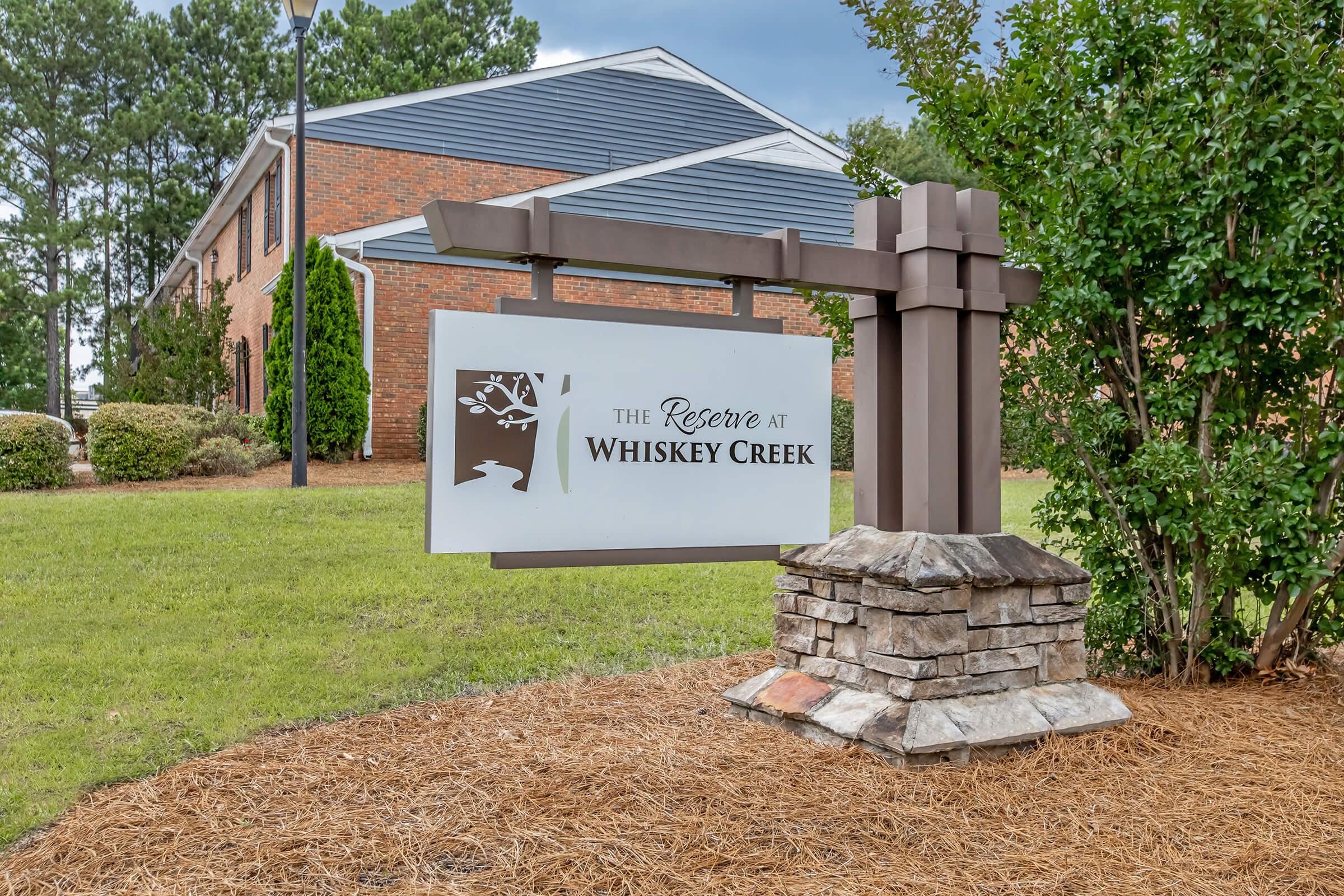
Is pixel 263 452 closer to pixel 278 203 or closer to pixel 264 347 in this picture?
pixel 278 203

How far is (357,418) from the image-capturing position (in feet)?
44.4

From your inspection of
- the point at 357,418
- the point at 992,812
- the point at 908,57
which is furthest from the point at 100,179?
the point at 992,812

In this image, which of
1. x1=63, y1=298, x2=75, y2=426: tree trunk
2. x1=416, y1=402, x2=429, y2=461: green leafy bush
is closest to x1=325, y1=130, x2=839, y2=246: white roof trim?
x1=416, y1=402, x2=429, y2=461: green leafy bush

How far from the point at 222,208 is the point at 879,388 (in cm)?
1926

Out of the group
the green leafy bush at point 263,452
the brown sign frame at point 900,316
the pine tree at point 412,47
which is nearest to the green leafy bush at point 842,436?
the green leafy bush at point 263,452

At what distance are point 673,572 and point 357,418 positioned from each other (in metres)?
7.59

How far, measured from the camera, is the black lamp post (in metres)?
10.6

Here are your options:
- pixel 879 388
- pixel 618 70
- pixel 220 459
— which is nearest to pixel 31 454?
pixel 220 459

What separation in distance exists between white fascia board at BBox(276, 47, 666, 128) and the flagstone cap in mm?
13823

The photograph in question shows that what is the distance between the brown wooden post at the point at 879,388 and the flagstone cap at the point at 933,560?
0.13 m

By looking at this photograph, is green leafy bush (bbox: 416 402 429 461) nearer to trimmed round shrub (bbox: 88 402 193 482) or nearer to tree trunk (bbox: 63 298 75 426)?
trimmed round shrub (bbox: 88 402 193 482)

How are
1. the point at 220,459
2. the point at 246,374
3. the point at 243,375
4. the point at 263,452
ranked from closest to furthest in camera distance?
the point at 220,459 < the point at 263,452 < the point at 246,374 < the point at 243,375

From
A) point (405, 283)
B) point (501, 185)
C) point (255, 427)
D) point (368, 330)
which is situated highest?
point (501, 185)

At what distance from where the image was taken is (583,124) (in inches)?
731
